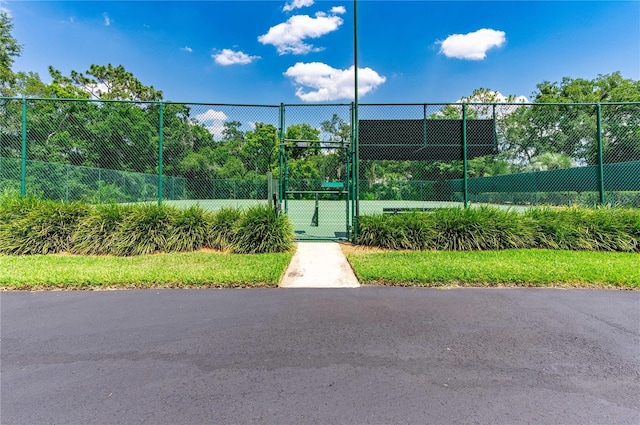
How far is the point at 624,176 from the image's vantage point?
1098 centimetres

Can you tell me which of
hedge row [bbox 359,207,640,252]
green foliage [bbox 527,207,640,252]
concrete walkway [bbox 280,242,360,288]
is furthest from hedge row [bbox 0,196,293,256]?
green foliage [bbox 527,207,640,252]

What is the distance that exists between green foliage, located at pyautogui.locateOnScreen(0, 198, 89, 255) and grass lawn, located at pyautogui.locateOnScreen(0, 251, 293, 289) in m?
0.40

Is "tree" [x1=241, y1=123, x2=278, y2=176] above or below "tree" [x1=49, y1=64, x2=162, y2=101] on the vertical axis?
below

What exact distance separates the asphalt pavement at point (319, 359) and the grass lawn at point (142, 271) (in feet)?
1.55

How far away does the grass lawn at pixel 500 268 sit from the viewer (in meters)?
4.80

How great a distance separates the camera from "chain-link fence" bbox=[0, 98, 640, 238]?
8373 mm

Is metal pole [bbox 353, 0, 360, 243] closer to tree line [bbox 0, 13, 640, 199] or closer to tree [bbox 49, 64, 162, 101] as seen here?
tree line [bbox 0, 13, 640, 199]

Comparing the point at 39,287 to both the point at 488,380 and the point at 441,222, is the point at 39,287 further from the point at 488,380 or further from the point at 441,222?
the point at 441,222

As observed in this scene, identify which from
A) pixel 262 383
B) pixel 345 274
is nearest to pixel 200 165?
pixel 345 274

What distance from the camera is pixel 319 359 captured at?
2.64 metres

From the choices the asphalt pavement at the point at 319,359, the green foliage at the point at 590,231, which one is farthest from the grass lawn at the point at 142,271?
the green foliage at the point at 590,231

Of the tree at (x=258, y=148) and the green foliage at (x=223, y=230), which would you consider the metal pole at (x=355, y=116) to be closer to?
the tree at (x=258, y=148)

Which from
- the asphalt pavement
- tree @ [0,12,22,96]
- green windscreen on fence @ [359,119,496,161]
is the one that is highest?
tree @ [0,12,22,96]

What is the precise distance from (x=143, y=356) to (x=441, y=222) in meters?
6.30
